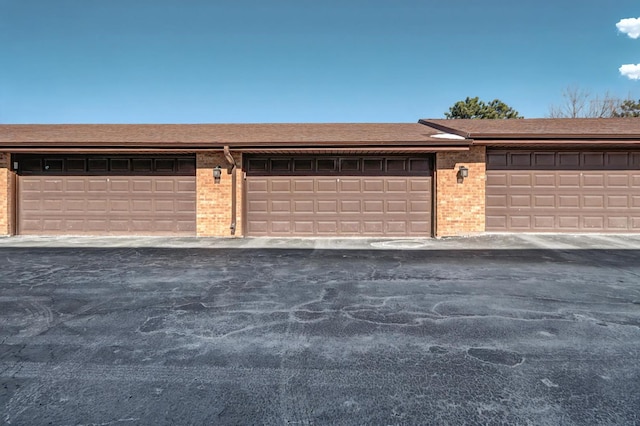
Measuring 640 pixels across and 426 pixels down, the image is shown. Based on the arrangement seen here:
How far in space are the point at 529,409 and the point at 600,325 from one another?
2088 mm

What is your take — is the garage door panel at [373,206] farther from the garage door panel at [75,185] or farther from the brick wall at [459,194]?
the garage door panel at [75,185]

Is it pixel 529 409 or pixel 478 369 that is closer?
pixel 529 409

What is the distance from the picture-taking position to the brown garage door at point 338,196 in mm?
10953

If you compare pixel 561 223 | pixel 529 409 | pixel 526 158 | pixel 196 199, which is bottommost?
pixel 529 409

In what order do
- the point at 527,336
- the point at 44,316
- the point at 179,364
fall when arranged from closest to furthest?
1. the point at 179,364
2. the point at 527,336
3. the point at 44,316

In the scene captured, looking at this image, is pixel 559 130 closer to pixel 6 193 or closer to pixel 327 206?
pixel 327 206

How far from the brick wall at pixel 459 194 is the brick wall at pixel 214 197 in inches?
227

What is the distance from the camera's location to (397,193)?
11.0 m

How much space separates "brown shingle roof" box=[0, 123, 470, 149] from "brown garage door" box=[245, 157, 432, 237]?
0.79m

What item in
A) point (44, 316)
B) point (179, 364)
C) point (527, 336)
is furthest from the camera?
point (44, 316)

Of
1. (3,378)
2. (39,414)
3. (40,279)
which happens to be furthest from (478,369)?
(40,279)

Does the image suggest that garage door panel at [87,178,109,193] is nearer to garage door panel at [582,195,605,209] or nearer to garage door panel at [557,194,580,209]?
garage door panel at [557,194,580,209]

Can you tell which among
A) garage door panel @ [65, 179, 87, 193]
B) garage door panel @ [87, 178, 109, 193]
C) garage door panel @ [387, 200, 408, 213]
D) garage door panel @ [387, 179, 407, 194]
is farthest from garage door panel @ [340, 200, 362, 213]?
garage door panel @ [65, 179, 87, 193]

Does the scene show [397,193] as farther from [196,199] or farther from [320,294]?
[320,294]
